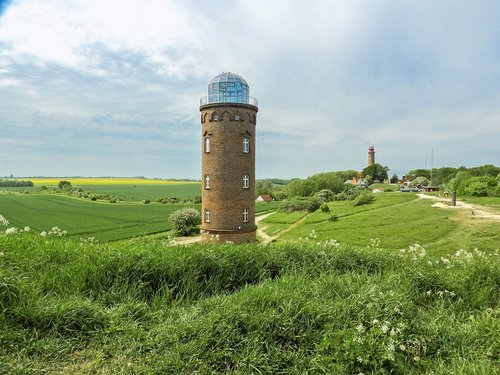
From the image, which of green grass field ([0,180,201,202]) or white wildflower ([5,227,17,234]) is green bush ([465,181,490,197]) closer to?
green grass field ([0,180,201,202])

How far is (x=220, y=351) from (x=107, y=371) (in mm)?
1380

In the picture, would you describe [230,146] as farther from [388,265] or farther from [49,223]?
[49,223]

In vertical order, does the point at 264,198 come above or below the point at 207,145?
below

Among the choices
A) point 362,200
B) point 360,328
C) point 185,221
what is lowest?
point 185,221

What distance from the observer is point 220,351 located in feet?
13.5

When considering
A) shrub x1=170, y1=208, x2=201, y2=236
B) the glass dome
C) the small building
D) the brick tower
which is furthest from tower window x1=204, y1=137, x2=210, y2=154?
the small building

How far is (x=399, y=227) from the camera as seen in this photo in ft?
127

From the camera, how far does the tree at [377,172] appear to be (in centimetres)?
13025

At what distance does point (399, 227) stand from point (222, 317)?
38961 millimetres

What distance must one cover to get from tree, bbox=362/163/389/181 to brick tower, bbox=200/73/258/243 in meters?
117

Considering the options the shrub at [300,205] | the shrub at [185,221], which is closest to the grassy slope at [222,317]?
the shrub at [185,221]

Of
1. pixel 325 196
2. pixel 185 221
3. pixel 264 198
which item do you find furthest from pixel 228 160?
pixel 264 198

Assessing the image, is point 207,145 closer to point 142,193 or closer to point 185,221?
point 185,221

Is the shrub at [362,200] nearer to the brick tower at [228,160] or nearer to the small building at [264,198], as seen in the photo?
the small building at [264,198]
